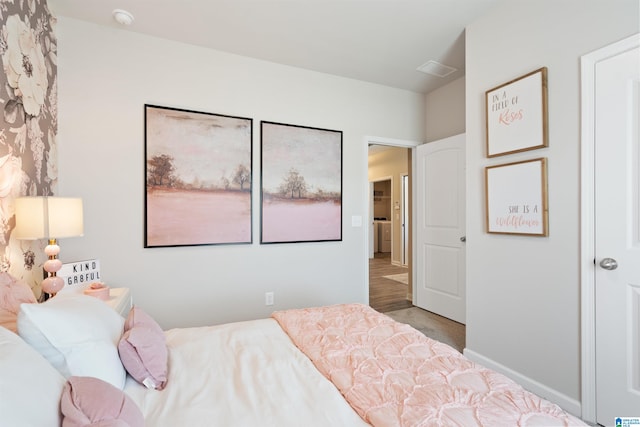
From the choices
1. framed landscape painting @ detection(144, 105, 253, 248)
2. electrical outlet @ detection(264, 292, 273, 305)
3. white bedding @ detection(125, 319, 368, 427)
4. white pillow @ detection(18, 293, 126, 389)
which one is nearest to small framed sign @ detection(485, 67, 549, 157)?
white bedding @ detection(125, 319, 368, 427)

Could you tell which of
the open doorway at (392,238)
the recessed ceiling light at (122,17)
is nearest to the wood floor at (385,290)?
the open doorway at (392,238)

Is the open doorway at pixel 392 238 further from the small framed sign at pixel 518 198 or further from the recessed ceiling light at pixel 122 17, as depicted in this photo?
the recessed ceiling light at pixel 122 17

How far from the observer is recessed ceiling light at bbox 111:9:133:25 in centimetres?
221

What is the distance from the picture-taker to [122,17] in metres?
2.24

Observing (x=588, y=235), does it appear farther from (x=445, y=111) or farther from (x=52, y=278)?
(x=52, y=278)

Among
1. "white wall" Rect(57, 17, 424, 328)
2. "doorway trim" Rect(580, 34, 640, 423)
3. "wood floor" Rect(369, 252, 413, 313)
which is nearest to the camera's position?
"doorway trim" Rect(580, 34, 640, 423)

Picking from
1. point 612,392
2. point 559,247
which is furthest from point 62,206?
point 612,392

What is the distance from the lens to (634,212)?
1.57 m

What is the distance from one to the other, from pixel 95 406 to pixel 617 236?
2399 millimetres

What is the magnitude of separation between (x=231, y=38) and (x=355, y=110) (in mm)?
1478

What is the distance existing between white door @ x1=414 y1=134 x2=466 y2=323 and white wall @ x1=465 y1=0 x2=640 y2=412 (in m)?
0.82

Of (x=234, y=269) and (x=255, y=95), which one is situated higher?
(x=255, y=95)

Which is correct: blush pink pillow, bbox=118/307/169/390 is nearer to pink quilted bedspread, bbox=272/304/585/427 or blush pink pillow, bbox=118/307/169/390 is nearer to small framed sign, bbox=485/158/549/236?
pink quilted bedspread, bbox=272/304/585/427

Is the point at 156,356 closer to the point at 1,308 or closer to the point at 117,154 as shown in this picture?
the point at 1,308
